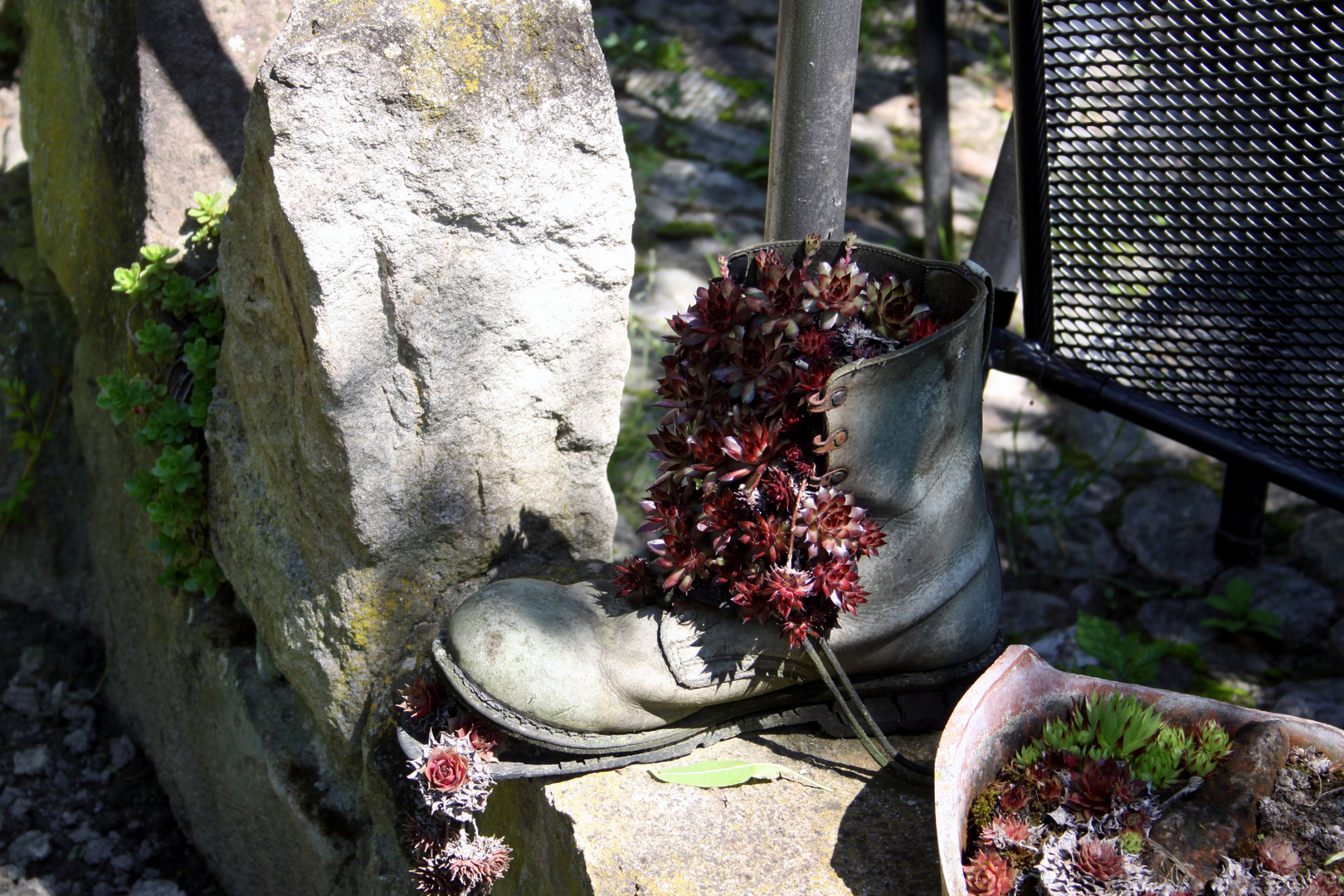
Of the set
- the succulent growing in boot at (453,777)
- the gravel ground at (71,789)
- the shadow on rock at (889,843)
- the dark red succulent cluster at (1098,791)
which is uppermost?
the dark red succulent cluster at (1098,791)

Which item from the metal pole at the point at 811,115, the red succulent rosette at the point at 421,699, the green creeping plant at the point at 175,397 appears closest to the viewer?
the red succulent rosette at the point at 421,699

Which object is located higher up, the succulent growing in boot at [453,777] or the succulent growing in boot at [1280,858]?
the succulent growing in boot at [1280,858]

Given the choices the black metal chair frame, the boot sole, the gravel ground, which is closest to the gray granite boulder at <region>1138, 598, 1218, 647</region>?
the black metal chair frame

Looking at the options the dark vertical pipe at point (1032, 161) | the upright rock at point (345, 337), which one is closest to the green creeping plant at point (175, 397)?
the upright rock at point (345, 337)

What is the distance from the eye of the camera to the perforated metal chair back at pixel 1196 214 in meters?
1.93

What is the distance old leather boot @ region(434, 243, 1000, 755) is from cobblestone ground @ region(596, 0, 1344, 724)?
0.95 meters

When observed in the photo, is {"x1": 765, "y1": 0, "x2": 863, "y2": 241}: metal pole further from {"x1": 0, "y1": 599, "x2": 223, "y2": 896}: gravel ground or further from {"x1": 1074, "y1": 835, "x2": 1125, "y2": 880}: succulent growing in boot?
{"x1": 0, "y1": 599, "x2": 223, "y2": 896}: gravel ground

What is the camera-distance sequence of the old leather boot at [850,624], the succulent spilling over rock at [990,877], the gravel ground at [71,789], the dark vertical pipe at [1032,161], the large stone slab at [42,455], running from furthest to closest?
the large stone slab at [42,455] → the gravel ground at [71,789] → the dark vertical pipe at [1032,161] → the old leather boot at [850,624] → the succulent spilling over rock at [990,877]

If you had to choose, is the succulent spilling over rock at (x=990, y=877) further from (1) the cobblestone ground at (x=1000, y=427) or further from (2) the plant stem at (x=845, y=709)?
(1) the cobblestone ground at (x=1000, y=427)

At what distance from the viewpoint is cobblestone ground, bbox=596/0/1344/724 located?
281cm

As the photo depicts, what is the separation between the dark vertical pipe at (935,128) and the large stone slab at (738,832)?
8.21ft

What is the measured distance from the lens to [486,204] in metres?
1.71

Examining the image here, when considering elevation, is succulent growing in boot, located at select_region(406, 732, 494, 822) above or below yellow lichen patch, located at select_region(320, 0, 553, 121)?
below

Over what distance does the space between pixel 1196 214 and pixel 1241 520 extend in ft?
3.50
